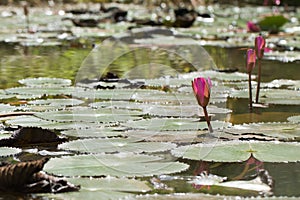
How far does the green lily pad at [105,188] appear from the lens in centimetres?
105

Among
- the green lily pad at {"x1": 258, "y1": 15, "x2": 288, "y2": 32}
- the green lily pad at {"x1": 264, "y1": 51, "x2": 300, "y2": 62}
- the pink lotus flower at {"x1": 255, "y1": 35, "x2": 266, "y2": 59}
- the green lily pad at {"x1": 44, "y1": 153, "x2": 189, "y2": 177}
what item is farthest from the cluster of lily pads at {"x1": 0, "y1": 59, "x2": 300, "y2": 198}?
the green lily pad at {"x1": 258, "y1": 15, "x2": 288, "y2": 32}

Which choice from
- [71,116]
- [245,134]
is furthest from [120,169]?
[71,116]

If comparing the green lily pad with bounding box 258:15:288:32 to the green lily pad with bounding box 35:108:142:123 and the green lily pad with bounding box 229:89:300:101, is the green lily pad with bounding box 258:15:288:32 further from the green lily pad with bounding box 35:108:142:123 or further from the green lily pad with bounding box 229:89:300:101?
the green lily pad with bounding box 35:108:142:123

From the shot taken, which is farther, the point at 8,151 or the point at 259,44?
the point at 259,44

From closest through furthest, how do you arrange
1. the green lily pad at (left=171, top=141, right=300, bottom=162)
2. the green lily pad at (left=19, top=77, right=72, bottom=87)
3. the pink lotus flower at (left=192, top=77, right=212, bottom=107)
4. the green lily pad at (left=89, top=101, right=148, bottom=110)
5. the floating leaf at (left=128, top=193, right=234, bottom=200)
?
the floating leaf at (left=128, top=193, right=234, bottom=200) < the green lily pad at (left=171, top=141, right=300, bottom=162) < the pink lotus flower at (left=192, top=77, right=212, bottom=107) < the green lily pad at (left=89, top=101, right=148, bottom=110) < the green lily pad at (left=19, top=77, right=72, bottom=87)

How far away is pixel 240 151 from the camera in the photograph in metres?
1.35

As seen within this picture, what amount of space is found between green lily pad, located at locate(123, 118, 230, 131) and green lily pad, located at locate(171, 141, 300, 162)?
8.0 inches

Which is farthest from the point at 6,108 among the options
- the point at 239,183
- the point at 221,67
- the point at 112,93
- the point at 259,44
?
the point at 221,67

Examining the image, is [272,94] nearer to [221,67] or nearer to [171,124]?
[171,124]

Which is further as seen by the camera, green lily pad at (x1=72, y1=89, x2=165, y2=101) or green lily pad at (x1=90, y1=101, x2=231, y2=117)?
green lily pad at (x1=72, y1=89, x2=165, y2=101)

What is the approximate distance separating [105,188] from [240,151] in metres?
0.36

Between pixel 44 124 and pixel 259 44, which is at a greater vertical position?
pixel 259 44

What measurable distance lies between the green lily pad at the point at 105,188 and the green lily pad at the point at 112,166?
0.04m

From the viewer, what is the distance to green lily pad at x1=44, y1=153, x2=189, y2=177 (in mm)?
1185
